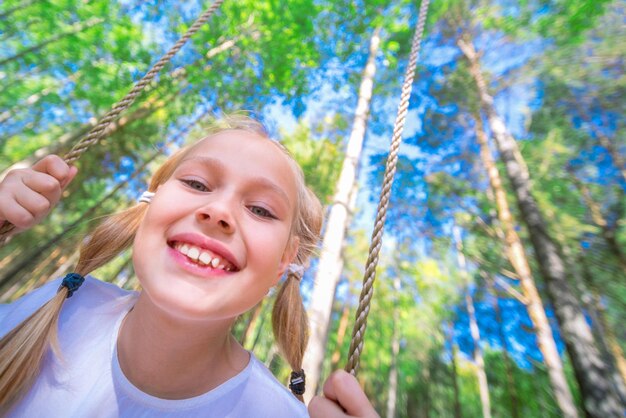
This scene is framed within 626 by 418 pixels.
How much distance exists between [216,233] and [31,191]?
0.71m

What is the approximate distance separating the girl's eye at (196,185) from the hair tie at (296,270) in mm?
661

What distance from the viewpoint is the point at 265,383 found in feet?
4.13

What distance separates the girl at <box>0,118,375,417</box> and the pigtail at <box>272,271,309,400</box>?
171mm

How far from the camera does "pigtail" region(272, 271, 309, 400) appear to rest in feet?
5.05

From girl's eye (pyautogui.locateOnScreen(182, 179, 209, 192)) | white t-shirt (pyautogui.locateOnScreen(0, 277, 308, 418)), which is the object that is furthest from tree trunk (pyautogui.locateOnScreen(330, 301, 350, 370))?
girl's eye (pyautogui.locateOnScreen(182, 179, 209, 192))

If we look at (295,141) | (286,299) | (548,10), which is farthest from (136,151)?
(548,10)

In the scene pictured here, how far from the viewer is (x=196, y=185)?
1.16 metres

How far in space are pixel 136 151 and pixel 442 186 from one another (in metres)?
9.38

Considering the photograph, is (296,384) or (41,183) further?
(296,384)

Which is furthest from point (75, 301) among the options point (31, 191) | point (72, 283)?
point (31, 191)

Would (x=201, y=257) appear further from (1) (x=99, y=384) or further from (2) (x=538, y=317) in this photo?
(2) (x=538, y=317)

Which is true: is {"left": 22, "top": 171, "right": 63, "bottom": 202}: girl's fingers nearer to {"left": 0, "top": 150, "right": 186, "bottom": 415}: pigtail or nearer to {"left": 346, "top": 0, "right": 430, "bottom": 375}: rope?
{"left": 0, "top": 150, "right": 186, "bottom": 415}: pigtail

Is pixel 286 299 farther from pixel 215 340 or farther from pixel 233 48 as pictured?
pixel 233 48

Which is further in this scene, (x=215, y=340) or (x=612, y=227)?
(x=612, y=227)
